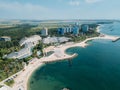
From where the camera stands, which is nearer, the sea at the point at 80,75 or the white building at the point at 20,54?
the sea at the point at 80,75

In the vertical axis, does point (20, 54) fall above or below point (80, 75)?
above

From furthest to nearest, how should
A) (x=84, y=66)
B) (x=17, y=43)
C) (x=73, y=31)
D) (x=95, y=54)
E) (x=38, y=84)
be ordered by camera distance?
(x=73, y=31), (x=17, y=43), (x=95, y=54), (x=84, y=66), (x=38, y=84)

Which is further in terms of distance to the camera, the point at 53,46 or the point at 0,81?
the point at 53,46

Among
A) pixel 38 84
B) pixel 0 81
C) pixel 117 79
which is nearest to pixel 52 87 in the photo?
pixel 38 84

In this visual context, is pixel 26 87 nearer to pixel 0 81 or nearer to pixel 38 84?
pixel 38 84

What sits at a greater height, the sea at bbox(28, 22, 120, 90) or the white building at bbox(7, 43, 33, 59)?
the white building at bbox(7, 43, 33, 59)

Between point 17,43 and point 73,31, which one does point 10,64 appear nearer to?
point 17,43

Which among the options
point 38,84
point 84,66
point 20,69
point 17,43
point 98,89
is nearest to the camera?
point 98,89

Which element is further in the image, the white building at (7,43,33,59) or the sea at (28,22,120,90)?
the white building at (7,43,33,59)

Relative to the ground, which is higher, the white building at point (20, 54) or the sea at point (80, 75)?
the white building at point (20, 54)

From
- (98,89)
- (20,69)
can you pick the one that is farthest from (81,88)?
(20,69)

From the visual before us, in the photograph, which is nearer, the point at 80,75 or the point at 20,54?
the point at 80,75
